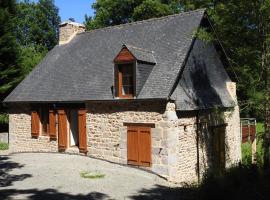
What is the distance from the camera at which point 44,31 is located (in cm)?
5519

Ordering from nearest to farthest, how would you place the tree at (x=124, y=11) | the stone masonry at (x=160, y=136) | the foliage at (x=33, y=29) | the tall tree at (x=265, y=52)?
the tall tree at (x=265, y=52) < the stone masonry at (x=160, y=136) < the foliage at (x=33, y=29) < the tree at (x=124, y=11)

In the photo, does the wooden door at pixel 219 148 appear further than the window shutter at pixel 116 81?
Yes

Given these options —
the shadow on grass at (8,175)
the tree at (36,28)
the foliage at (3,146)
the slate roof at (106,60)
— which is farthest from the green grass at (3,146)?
the tree at (36,28)

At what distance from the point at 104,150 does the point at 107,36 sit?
7243 mm

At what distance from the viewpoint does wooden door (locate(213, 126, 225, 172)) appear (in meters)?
17.1

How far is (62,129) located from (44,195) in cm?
770

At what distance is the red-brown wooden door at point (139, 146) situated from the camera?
49.1 feet

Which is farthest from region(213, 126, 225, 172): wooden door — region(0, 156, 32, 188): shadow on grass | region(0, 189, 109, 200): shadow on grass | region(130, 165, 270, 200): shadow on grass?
region(0, 156, 32, 188): shadow on grass

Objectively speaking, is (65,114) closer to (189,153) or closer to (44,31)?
(189,153)

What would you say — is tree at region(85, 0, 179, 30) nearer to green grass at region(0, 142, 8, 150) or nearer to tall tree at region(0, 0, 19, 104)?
tall tree at region(0, 0, 19, 104)

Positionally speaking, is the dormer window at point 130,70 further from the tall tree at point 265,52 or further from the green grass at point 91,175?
the tall tree at point 265,52

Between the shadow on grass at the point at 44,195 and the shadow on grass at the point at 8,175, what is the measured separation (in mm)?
1176

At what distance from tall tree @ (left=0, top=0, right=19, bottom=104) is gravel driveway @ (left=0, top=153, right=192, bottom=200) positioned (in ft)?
39.1

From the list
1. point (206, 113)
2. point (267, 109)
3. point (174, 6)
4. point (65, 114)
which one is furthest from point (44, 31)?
point (267, 109)
